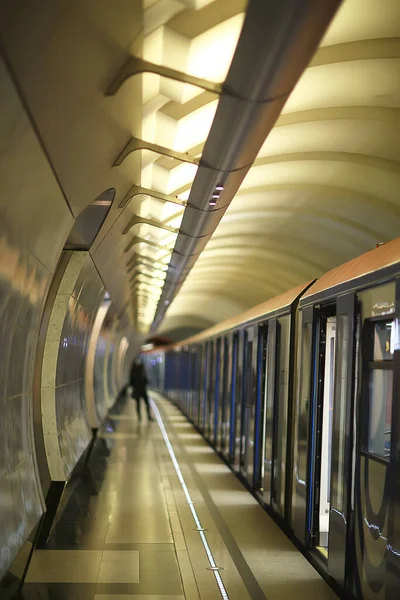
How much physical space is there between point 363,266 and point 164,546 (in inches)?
149

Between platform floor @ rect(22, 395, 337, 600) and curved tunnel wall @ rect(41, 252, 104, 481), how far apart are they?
0.80 metres

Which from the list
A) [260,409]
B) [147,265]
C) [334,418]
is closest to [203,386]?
[147,265]

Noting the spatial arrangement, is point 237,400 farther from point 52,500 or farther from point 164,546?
point 164,546

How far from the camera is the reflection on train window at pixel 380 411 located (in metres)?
5.73

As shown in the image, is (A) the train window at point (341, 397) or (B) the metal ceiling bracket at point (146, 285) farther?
(B) the metal ceiling bracket at point (146, 285)

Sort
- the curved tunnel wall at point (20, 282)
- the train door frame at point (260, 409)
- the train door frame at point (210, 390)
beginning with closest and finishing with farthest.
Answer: the curved tunnel wall at point (20, 282)
the train door frame at point (260, 409)
the train door frame at point (210, 390)

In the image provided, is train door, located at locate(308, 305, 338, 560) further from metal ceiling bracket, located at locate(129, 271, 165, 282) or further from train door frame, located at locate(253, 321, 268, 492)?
metal ceiling bracket, located at locate(129, 271, 165, 282)

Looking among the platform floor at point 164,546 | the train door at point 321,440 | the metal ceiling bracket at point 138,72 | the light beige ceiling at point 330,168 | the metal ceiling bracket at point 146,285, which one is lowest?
the platform floor at point 164,546

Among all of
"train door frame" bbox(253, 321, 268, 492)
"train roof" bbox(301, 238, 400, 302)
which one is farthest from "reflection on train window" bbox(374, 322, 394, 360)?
"train door frame" bbox(253, 321, 268, 492)

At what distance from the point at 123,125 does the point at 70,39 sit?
1.95 meters

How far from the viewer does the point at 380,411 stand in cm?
592

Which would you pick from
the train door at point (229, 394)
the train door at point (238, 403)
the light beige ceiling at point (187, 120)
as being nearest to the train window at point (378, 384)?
the light beige ceiling at point (187, 120)

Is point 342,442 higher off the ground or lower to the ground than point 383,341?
lower

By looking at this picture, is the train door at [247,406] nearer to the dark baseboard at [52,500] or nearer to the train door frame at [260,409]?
the train door frame at [260,409]
